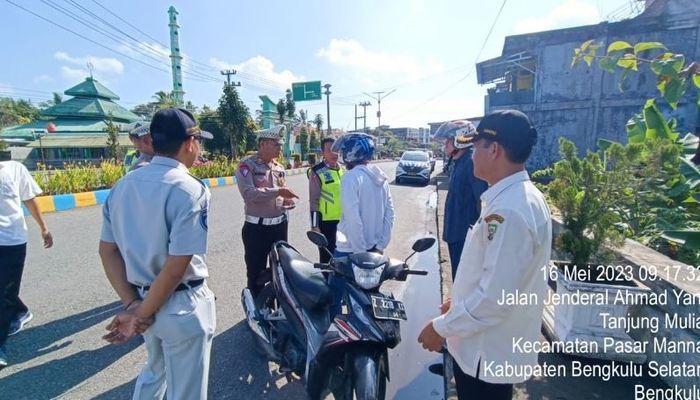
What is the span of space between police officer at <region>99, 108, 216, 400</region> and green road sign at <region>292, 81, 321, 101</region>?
22.2 m

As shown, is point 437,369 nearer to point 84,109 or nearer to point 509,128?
point 509,128

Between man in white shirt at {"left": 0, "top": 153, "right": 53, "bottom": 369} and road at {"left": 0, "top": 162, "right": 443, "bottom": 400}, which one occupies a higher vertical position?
man in white shirt at {"left": 0, "top": 153, "right": 53, "bottom": 369}

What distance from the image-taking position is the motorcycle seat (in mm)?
2311

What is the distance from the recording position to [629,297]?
2578 millimetres

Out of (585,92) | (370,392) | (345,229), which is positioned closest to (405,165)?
(585,92)

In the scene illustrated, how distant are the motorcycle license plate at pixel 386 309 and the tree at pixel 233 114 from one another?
24.5 metres

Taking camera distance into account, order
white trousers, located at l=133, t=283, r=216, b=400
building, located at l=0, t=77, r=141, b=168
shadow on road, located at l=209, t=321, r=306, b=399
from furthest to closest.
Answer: building, located at l=0, t=77, r=141, b=168 → shadow on road, located at l=209, t=321, r=306, b=399 → white trousers, located at l=133, t=283, r=216, b=400

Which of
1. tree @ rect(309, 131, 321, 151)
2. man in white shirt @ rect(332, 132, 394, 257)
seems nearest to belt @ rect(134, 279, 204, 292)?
man in white shirt @ rect(332, 132, 394, 257)

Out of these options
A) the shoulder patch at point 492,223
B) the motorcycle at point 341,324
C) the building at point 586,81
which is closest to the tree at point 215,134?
the building at point 586,81

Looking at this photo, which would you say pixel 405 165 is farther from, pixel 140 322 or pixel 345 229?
pixel 140 322

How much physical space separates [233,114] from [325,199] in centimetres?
2374

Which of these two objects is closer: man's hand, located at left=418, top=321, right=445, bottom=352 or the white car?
man's hand, located at left=418, top=321, right=445, bottom=352

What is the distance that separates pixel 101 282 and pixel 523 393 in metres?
4.77

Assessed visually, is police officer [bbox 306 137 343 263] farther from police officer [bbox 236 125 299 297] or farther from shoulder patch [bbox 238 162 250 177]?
shoulder patch [bbox 238 162 250 177]
